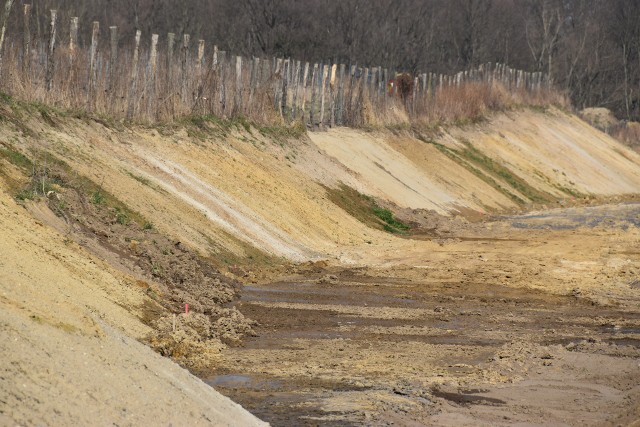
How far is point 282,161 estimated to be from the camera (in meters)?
30.6

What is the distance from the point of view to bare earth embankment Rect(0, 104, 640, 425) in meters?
11.0

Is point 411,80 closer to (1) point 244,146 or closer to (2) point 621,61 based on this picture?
(1) point 244,146

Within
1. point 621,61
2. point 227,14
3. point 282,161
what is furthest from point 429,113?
point 621,61

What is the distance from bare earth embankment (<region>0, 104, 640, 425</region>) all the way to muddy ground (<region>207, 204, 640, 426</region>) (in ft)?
0.15

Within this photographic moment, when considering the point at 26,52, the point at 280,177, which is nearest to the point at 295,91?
the point at 280,177

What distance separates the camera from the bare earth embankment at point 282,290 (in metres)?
11.0

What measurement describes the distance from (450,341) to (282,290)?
435 centimetres

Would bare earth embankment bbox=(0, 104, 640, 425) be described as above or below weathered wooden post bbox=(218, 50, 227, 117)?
below

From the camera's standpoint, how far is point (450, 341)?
53.3 ft

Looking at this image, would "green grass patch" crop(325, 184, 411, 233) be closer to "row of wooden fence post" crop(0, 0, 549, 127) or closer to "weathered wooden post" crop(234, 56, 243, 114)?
"weathered wooden post" crop(234, 56, 243, 114)

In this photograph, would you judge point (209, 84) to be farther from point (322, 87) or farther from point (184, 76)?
point (322, 87)

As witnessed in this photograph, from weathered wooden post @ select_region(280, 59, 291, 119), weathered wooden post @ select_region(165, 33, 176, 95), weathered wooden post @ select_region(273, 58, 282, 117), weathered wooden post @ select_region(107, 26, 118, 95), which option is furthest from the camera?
weathered wooden post @ select_region(280, 59, 291, 119)

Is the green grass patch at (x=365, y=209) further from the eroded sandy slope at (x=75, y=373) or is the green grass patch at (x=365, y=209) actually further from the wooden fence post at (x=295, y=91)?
the eroded sandy slope at (x=75, y=373)

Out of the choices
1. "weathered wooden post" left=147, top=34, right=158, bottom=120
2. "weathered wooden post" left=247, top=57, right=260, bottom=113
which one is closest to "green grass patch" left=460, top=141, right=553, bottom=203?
"weathered wooden post" left=247, top=57, right=260, bottom=113
